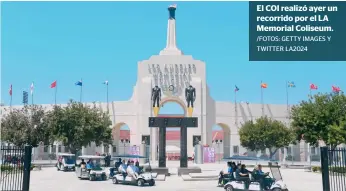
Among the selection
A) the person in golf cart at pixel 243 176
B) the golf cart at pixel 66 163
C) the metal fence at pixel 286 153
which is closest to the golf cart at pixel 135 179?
the person in golf cart at pixel 243 176

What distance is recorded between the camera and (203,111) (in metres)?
57.9

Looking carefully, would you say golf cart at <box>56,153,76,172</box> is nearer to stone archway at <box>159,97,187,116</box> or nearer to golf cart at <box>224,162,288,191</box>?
golf cart at <box>224,162,288,191</box>

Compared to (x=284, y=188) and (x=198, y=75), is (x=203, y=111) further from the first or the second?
(x=284, y=188)

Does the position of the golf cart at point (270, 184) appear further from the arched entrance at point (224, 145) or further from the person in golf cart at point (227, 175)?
the arched entrance at point (224, 145)

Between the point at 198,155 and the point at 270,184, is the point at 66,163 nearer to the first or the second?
the point at 198,155

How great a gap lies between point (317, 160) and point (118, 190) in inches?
1763

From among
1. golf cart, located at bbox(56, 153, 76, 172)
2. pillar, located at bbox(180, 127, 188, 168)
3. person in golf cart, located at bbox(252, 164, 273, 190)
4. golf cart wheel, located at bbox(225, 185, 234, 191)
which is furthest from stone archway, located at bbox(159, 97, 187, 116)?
person in golf cart, located at bbox(252, 164, 273, 190)

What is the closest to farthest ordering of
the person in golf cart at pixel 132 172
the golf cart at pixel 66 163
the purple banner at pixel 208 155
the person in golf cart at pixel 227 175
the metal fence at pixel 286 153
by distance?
the person in golf cart at pixel 227 175 < the person in golf cart at pixel 132 172 < the golf cart at pixel 66 163 < the purple banner at pixel 208 155 < the metal fence at pixel 286 153

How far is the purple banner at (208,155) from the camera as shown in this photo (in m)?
51.5

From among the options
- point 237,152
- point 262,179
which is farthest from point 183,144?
point 237,152

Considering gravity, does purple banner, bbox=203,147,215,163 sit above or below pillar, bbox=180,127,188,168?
below

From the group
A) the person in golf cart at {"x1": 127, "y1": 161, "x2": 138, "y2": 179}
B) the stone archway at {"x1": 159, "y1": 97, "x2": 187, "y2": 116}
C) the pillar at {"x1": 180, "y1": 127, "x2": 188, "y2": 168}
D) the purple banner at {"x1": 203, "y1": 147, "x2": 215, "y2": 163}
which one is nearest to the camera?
the person in golf cart at {"x1": 127, "y1": 161, "x2": 138, "y2": 179}

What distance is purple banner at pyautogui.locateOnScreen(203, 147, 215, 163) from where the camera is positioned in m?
51.5

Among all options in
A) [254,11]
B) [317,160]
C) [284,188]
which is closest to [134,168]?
[284,188]
